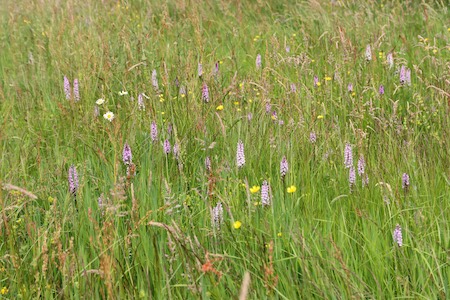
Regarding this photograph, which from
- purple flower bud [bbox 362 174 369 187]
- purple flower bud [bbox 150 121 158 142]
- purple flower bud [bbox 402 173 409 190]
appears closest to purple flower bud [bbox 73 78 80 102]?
purple flower bud [bbox 150 121 158 142]

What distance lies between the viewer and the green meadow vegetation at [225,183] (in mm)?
1978

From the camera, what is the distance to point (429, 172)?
8.55 feet

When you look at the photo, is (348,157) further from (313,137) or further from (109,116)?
(109,116)

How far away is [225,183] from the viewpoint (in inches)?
103

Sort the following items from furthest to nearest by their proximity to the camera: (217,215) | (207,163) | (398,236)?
1. (207,163)
2. (217,215)
3. (398,236)

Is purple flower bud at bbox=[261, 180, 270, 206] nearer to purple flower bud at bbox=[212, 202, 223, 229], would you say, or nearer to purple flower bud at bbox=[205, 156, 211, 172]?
purple flower bud at bbox=[212, 202, 223, 229]

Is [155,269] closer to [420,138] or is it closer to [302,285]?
[302,285]

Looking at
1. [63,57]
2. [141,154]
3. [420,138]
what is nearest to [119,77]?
[63,57]

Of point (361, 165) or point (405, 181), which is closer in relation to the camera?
point (405, 181)

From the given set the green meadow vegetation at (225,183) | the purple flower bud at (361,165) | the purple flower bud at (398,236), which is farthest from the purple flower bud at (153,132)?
the purple flower bud at (398,236)

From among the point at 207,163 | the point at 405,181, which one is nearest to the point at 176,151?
the point at 207,163

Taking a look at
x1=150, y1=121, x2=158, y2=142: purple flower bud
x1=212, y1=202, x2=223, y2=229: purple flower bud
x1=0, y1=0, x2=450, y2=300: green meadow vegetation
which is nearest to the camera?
x1=0, y1=0, x2=450, y2=300: green meadow vegetation

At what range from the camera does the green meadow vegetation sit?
1978mm

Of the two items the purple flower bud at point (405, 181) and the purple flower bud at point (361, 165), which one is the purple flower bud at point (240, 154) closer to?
the purple flower bud at point (361, 165)
